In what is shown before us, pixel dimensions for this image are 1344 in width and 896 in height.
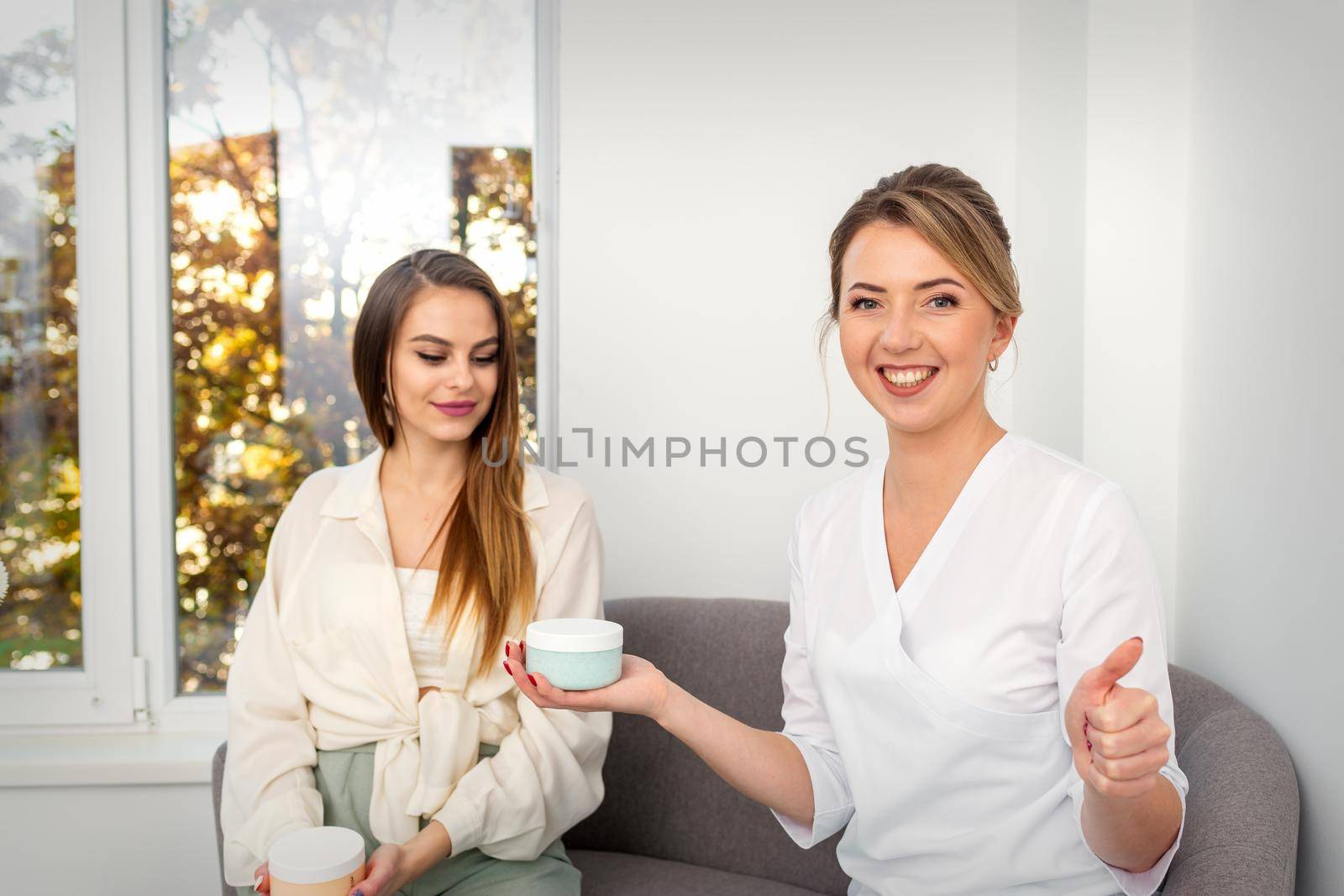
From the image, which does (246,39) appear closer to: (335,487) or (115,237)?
(115,237)

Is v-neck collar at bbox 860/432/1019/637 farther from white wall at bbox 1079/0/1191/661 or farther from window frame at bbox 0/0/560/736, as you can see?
window frame at bbox 0/0/560/736

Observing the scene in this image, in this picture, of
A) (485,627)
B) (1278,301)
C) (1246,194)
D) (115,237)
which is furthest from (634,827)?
(115,237)

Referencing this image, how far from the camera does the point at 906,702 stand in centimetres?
128

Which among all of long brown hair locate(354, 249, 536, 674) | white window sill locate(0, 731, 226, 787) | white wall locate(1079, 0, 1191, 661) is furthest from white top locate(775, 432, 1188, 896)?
white window sill locate(0, 731, 226, 787)

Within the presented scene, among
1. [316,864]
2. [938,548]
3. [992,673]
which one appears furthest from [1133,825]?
[316,864]

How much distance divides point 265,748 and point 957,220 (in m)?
1.32

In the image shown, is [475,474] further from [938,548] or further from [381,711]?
[938,548]

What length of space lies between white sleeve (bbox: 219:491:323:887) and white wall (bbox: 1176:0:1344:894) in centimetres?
148

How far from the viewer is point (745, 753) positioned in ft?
4.44

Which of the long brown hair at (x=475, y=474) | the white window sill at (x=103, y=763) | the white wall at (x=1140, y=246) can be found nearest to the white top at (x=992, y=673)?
the long brown hair at (x=475, y=474)

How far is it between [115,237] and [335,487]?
103 cm

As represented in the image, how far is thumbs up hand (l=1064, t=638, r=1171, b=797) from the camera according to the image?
0.86 metres

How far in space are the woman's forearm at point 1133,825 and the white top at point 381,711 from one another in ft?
2.70

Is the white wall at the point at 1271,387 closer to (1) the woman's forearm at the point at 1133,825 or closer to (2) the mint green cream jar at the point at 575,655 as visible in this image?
(1) the woman's forearm at the point at 1133,825
